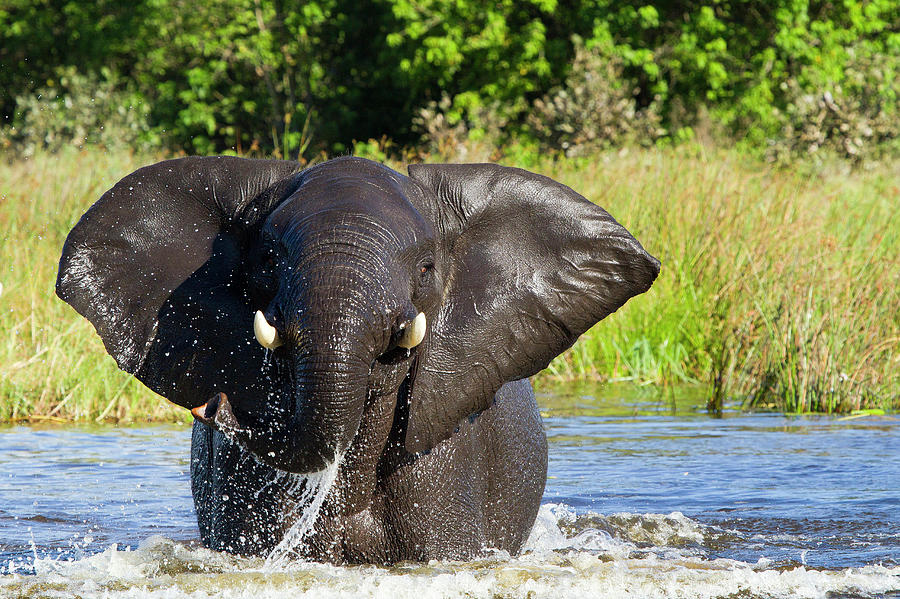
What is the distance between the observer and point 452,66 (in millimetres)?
29812

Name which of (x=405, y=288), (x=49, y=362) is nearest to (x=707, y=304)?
(x=49, y=362)

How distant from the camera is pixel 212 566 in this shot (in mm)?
4586

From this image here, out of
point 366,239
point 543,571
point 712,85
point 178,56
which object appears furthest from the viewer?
point 178,56

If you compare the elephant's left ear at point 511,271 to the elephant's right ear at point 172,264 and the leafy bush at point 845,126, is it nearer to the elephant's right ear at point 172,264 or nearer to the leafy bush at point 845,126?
the elephant's right ear at point 172,264

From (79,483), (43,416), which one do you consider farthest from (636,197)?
(79,483)

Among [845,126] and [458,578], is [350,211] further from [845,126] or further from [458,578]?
[845,126]

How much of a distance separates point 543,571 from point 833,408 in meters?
4.68

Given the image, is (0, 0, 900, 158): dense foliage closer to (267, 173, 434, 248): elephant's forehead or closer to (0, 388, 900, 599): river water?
(0, 388, 900, 599): river water

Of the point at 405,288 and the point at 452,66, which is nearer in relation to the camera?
the point at 405,288

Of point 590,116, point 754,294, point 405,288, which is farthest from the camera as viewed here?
point 590,116

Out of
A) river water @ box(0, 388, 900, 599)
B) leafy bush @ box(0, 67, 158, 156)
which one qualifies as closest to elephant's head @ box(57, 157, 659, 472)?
river water @ box(0, 388, 900, 599)

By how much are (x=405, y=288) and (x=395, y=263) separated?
82 millimetres

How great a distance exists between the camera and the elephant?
12.9ft

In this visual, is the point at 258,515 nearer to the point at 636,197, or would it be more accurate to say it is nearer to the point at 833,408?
the point at 833,408
